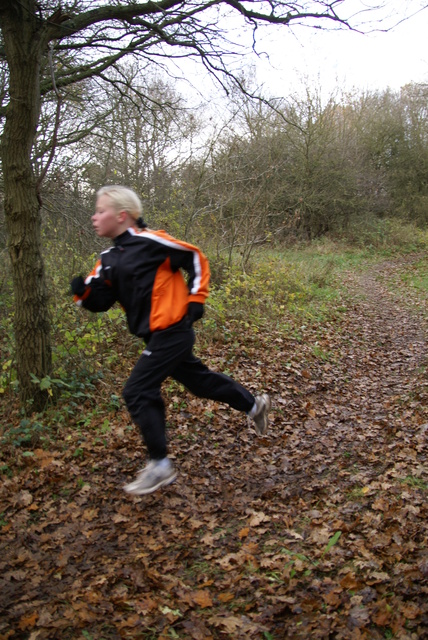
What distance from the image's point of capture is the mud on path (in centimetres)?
251

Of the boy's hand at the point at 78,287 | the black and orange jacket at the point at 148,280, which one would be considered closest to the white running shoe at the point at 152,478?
the black and orange jacket at the point at 148,280

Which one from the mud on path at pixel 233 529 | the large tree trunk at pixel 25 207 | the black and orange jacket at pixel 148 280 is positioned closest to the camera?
the mud on path at pixel 233 529

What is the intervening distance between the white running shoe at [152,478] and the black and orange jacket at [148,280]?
0.97 metres

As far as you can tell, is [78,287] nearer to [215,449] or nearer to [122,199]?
[122,199]

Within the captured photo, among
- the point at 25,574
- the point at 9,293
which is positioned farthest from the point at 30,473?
the point at 9,293

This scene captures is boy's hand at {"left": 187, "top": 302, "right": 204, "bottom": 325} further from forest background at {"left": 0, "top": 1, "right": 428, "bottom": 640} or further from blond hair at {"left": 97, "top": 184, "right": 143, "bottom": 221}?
forest background at {"left": 0, "top": 1, "right": 428, "bottom": 640}

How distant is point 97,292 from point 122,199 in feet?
2.29

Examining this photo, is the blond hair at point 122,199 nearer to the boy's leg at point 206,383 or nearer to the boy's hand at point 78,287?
the boy's hand at point 78,287

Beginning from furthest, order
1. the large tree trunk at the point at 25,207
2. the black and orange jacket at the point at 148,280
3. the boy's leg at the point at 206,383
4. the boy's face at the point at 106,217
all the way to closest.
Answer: the large tree trunk at the point at 25,207 → the boy's leg at the point at 206,383 → the boy's face at the point at 106,217 → the black and orange jacket at the point at 148,280

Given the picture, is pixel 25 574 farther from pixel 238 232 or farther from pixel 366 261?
pixel 366 261

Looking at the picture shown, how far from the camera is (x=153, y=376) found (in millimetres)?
3289

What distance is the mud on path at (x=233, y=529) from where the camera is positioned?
2.51 m

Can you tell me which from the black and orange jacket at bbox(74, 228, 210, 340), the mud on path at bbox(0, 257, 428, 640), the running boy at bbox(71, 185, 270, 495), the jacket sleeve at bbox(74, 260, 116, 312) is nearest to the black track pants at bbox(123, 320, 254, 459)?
the running boy at bbox(71, 185, 270, 495)

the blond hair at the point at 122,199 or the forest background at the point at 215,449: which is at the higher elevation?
the blond hair at the point at 122,199
